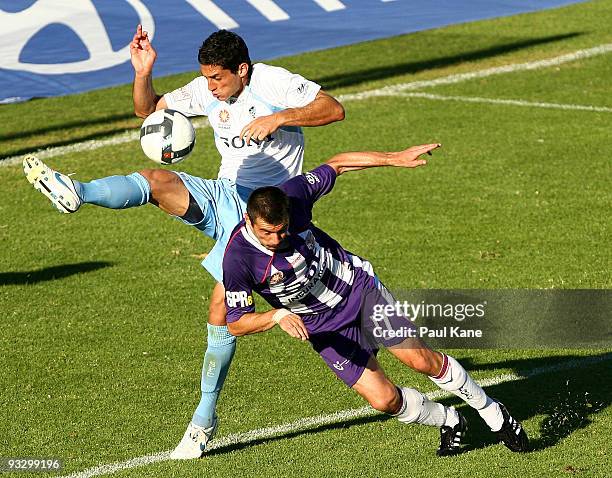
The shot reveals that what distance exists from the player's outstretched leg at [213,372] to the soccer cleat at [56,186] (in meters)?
1.10

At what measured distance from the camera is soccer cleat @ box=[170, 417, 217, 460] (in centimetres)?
789

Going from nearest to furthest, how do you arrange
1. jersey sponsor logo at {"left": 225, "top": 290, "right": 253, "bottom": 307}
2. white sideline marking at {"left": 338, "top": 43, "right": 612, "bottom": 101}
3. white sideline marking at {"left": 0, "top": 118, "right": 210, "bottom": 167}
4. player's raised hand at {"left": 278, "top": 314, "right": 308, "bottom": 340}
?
player's raised hand at {"left": 278, "top": 314, "right": 308, "bottom": 340} → jersey sponsor logo at {"left": 225, "top": 290, "right": 253, "bottom": 307} → white sideline marking at {"left": 0, "top": 118, "right": 210, "bottom": 167} → white sideline marking at {"left": 338, "top": 43, "right": 612, "bottom": 101}

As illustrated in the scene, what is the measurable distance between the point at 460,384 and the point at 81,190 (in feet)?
8.58

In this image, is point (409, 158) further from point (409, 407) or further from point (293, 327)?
point (293, 327)

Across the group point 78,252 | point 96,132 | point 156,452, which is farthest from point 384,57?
point 156,452

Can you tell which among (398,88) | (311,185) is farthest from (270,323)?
(398,88)

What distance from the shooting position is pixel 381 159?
7652mm

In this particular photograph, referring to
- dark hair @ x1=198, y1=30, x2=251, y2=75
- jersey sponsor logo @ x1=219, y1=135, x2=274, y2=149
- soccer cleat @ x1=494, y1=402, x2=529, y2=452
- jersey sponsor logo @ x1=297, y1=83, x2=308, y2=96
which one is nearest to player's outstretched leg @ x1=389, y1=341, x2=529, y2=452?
soccer cleat @ x1=494, y1=402, x2=529, y2=452

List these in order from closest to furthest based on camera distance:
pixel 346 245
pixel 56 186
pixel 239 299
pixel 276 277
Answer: pixel 239 299, pixel 276 277, pixel 56 186, pixel 346 245

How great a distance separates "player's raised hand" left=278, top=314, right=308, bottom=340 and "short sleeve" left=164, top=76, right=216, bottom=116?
101 inches

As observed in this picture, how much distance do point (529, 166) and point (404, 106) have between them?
10.9ft

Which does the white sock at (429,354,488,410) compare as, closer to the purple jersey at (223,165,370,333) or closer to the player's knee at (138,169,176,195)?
the purple jersey at (223,165,370,333)

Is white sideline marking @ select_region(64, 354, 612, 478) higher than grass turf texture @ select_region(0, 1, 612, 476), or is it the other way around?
white sideline marking @ select_region(64, 354, 612, 478)

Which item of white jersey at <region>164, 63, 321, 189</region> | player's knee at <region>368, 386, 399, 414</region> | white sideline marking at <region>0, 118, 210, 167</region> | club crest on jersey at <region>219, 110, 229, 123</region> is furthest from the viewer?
white sideline marking at <region>0, 118, 210, 167</region>
